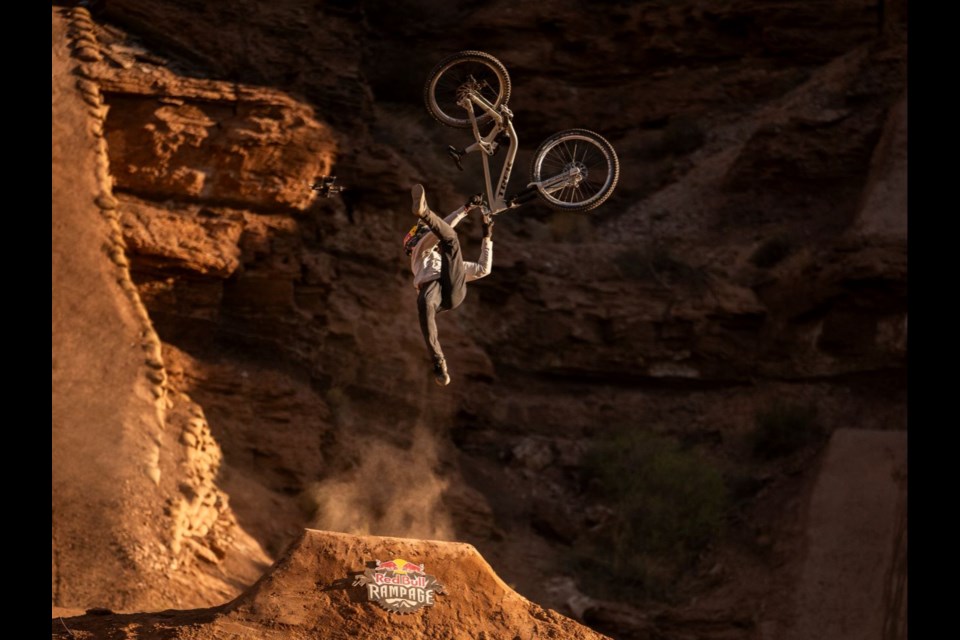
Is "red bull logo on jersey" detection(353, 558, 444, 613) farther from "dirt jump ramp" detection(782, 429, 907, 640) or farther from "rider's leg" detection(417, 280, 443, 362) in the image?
"dirt jump ramp" detection(782, 429, 907, 640)

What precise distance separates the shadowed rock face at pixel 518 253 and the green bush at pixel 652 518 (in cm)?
55

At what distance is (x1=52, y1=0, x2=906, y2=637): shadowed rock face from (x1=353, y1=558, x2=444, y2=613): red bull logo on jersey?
7.27 m

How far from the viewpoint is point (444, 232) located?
57.8 ft

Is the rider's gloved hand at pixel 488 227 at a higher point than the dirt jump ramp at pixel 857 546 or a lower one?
higher

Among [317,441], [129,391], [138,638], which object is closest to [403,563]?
[138,638]

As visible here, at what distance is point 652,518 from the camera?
2745 cm

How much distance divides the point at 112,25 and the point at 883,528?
16.0m

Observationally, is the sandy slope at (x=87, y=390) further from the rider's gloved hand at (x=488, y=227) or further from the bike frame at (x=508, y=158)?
the bike frame at (x=508, y=158)

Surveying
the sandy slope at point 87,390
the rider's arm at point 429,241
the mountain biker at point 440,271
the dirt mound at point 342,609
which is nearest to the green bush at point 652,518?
the dirt mound at point 342,609

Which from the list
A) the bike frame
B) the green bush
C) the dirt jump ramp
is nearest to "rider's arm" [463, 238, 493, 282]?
the bike frame

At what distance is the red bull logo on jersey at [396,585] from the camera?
57.3 feet

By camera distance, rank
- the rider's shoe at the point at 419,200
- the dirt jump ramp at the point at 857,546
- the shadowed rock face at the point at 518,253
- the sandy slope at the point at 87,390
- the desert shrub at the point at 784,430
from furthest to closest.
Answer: the desert shrub at the point at 784,430 < the shadowed rock face at the point at 518,253 < the dirt jump ramp at the point at 857,546 < the sandy slope at the point at 87,390 < the rider's shoe at the point at 419,200

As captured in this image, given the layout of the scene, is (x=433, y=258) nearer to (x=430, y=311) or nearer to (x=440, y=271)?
(x=440, y=271)

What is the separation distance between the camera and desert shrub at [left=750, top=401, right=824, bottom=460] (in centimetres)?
2858
